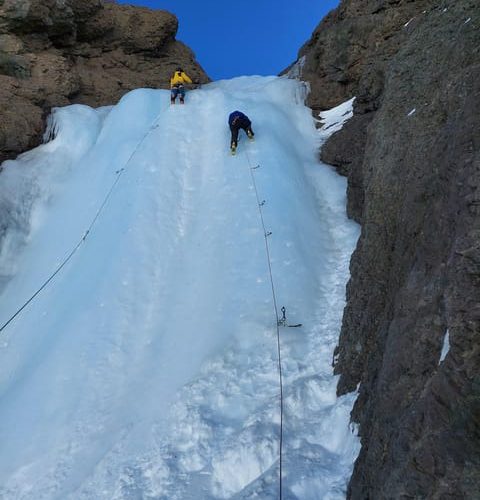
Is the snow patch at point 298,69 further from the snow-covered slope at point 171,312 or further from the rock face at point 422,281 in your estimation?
the rock face at point 422,281

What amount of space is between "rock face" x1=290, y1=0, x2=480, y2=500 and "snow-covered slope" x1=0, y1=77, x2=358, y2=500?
2.44 feet

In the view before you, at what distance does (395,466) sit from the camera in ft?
8.14

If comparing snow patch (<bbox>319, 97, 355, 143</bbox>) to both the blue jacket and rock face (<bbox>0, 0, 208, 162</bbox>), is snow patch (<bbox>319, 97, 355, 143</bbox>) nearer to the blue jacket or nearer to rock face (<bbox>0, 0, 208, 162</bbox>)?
the blue jacket

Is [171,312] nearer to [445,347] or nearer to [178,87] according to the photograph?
[445,347]

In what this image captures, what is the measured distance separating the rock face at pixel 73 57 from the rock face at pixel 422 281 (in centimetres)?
811

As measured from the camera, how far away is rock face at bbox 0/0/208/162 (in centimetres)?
1070

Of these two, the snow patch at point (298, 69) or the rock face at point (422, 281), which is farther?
the snow patch at point (298, 69)

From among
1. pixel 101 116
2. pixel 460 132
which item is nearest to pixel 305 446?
pixel 460 132

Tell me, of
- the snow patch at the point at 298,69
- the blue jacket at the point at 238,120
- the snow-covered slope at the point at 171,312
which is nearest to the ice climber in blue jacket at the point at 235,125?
the blue jacket at the point at 238,120

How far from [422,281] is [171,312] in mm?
3959

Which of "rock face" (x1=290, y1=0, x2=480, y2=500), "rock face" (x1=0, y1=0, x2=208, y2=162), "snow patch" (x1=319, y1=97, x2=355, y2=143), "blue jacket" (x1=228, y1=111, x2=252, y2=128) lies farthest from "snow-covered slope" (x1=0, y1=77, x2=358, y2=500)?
"rock face" (x1=0, y1=0, x2=208, y2=162)

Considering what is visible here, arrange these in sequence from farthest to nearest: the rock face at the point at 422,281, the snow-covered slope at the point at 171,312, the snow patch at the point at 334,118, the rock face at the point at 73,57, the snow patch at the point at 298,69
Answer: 1. the snow patch at the point at 298,69
2. the rock face at the point at 73,57
3. the snow patch at the point at 334,118
4. the snow-covered slope at the point at 171,312
5. the rock face at the point at 422,281

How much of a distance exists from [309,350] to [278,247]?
1981 mm

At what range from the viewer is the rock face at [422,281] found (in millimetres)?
2195
